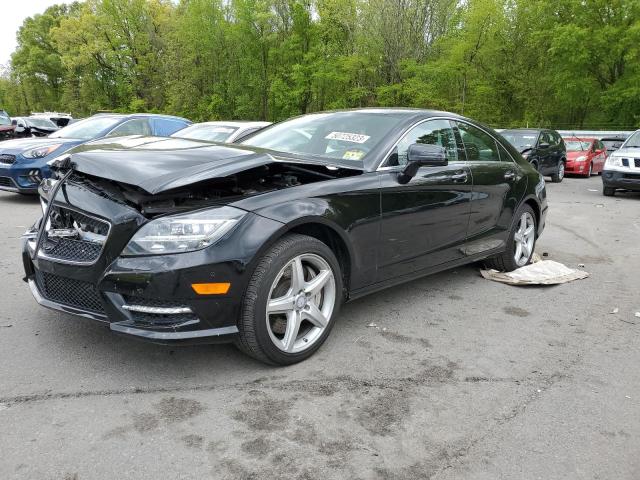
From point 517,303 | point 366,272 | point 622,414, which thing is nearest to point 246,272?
point 366,272

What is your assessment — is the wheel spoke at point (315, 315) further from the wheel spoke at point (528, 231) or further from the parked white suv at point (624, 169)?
the parked white suv at point (624, 169)

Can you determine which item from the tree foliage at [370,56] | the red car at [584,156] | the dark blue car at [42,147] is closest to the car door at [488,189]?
the dark blue car at [42,147]

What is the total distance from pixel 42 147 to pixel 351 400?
26.1 feet

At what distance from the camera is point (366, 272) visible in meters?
3.71

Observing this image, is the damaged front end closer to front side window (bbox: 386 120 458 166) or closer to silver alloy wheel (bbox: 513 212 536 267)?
front side window (bbox: 386 120 458 166)

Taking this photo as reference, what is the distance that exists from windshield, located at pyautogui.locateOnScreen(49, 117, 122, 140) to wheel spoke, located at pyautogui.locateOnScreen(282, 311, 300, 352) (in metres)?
7.78

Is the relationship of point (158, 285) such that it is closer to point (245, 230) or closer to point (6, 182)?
point (245, 230)

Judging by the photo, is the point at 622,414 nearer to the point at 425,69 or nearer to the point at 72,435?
the point at 72,435

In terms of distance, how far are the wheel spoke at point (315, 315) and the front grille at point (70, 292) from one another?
1171mm

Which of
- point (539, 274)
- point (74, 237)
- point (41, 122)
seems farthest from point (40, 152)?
point (41, 122)

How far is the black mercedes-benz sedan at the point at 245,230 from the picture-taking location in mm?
2852

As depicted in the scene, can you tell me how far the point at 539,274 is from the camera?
17.9 feet

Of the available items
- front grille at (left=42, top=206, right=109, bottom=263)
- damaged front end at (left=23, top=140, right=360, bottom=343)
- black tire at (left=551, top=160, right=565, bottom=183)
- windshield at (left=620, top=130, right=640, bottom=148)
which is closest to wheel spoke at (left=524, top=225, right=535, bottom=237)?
damaged front end at (left=23, top=140, right=360, bottom=343)

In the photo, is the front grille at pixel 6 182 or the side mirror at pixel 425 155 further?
the front grille at pixel 6 182
